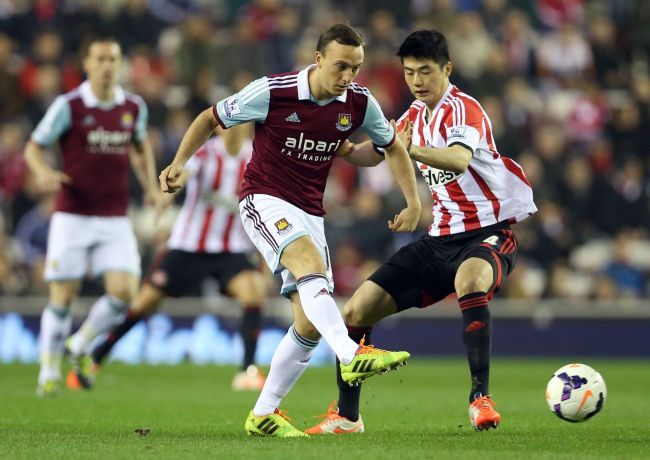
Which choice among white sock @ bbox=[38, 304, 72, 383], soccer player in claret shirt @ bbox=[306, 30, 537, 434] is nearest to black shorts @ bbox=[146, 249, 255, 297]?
white sock @ bbox=[38, 304, 72, 383]

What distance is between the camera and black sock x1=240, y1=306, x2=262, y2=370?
11.9 m

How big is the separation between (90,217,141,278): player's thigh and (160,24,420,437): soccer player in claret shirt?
12.9ft

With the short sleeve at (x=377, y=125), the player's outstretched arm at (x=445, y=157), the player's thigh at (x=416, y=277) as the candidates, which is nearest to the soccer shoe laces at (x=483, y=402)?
the player's thigh at (x=416, y=277)

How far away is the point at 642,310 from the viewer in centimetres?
1627

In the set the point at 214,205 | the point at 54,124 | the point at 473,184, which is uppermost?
the point at 54,124

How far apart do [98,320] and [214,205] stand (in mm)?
1768

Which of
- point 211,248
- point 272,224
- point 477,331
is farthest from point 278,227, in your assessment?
point 211,248

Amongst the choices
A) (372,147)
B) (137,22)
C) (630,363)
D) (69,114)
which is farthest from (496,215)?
(137,22)

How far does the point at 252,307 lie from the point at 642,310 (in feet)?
21.1

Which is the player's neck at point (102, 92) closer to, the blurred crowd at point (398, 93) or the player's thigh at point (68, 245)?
the player's thigh at point (68, 245)

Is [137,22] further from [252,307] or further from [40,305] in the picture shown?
[252,307]

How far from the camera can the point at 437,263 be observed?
7957 millimetres

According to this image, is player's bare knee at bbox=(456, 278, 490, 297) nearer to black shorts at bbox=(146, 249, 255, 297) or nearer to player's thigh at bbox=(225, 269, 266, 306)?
player's thigh at bbox=(225, 269, 266, 306)

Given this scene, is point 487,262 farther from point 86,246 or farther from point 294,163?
point 86,246
